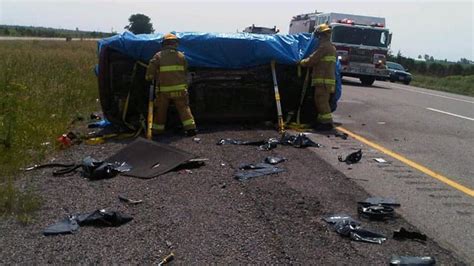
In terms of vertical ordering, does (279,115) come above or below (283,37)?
below

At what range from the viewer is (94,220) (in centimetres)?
481

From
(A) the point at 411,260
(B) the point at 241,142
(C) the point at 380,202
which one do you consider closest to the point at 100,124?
(B) the point at 241,142

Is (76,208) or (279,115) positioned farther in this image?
(279,115)

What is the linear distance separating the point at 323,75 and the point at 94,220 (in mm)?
6275

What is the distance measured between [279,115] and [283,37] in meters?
1.60

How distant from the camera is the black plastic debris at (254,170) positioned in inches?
253

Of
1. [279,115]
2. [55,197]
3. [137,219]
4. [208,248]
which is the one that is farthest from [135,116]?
[208,248]

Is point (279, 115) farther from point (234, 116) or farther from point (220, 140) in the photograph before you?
point (220, 140)

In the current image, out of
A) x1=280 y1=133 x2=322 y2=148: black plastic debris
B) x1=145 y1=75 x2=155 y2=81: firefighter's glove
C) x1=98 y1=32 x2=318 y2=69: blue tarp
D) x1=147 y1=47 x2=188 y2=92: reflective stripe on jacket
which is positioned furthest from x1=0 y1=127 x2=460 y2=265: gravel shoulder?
x1=98 y1=32 x2=318 y2=69: blue tarp

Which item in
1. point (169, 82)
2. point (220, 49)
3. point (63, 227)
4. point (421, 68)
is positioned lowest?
point (421, 68)

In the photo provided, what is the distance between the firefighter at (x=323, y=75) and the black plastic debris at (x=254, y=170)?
11.3 feet

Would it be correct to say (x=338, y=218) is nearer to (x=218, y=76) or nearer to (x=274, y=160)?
(x=274, y=160)

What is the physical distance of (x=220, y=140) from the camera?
28.6 ft

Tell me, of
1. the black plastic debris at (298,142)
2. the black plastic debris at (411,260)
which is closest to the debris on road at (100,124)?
the black plastic debris at (298,142)
